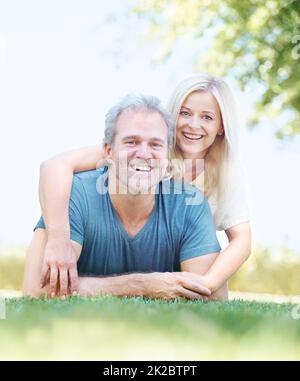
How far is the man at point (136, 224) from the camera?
2666 millimetres

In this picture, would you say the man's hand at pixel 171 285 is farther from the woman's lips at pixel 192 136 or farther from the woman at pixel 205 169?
the woman's lips at pixel 192 136

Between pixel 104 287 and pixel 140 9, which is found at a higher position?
pixel 140 9

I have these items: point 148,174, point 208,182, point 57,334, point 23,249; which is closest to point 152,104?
point 148,174

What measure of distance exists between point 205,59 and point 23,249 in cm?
287

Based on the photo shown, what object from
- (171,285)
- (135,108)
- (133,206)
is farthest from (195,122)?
(171,285)

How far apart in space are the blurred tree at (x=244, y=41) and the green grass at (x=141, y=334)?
4.56 m

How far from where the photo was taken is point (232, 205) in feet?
9.87

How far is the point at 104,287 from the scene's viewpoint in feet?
8.89

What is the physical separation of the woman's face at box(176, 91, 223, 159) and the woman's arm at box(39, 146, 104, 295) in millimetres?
350

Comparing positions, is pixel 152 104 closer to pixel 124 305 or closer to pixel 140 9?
pixel 124 305

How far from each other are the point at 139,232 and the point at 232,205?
438 mm

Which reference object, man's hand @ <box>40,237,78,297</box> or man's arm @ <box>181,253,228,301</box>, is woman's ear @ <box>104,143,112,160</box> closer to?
man's hand @ <box>40,237,78,297</box>

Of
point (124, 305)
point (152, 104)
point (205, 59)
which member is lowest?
point (124, 305)

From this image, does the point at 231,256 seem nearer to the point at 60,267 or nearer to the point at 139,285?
the point at 139,285
